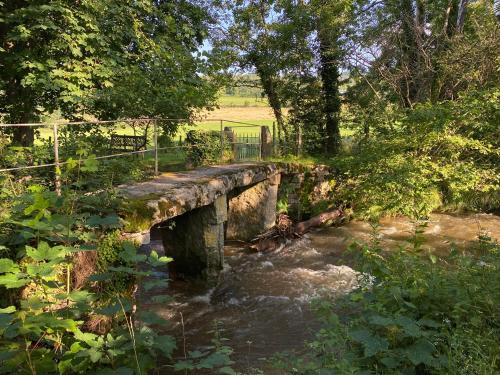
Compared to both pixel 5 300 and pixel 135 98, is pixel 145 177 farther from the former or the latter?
pixel 5 300

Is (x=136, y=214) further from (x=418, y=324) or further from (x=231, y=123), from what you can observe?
(x=231, y=123)

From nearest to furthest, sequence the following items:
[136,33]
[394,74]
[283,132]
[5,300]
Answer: [5,300], [136,33], [394,74], [283,132]

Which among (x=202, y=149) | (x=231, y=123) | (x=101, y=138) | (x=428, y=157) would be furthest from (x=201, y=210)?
(x=231, y=123)

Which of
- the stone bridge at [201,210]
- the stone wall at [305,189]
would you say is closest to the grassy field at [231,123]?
the stone bridge at [201,210]

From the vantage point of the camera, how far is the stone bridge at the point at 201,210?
598 cm

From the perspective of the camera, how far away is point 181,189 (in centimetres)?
705

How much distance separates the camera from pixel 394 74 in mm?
14578

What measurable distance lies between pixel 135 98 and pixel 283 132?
381 inches

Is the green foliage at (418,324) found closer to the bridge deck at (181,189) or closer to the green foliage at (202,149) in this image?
the bridge deck at (181,189)

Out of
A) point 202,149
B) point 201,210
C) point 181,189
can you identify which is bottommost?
point 201,210

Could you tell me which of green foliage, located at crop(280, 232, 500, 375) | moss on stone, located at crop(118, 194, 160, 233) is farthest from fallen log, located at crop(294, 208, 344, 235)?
green foliage, located at crop(280, 232, 500, 375)

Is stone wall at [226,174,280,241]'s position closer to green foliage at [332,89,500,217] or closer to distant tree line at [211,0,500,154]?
green foliage at [332,89,500,217]

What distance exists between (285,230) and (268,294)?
12.3 ft

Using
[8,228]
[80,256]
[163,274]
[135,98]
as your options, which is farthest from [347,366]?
[135,98]
